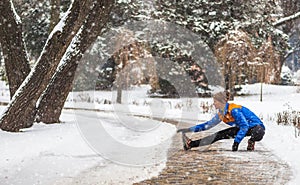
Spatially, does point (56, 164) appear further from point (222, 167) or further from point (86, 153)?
point (222, 167)

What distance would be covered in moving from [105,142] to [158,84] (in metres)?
18.4

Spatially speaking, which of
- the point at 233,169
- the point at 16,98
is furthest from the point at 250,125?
the point at 16,98

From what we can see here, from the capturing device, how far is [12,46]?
9734mm

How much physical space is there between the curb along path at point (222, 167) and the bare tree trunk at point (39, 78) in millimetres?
3289

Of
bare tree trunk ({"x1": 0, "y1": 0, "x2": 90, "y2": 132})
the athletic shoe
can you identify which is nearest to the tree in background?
bare tree trunk ({"x1": 0, "y1": 0, "x2": 90, "y2": 132})

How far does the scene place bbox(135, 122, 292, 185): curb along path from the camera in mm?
5832

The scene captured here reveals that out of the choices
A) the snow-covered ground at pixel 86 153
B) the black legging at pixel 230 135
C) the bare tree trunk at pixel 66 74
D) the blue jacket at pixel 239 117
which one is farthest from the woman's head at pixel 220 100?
the bare tree trunk at pixel 66 74

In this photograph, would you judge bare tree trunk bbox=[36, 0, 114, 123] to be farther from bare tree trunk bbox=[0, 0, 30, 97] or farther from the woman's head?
the woman's head

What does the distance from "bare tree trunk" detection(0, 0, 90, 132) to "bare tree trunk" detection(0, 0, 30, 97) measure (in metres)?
0.82

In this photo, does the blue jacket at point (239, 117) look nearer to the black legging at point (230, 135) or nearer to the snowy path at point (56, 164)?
the black legging at point (230, 135)

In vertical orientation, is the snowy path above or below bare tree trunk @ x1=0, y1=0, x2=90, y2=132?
below

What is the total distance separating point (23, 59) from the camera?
32.8 feet

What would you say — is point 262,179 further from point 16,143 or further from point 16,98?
point 16,98

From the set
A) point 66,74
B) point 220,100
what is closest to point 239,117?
point 220,100
